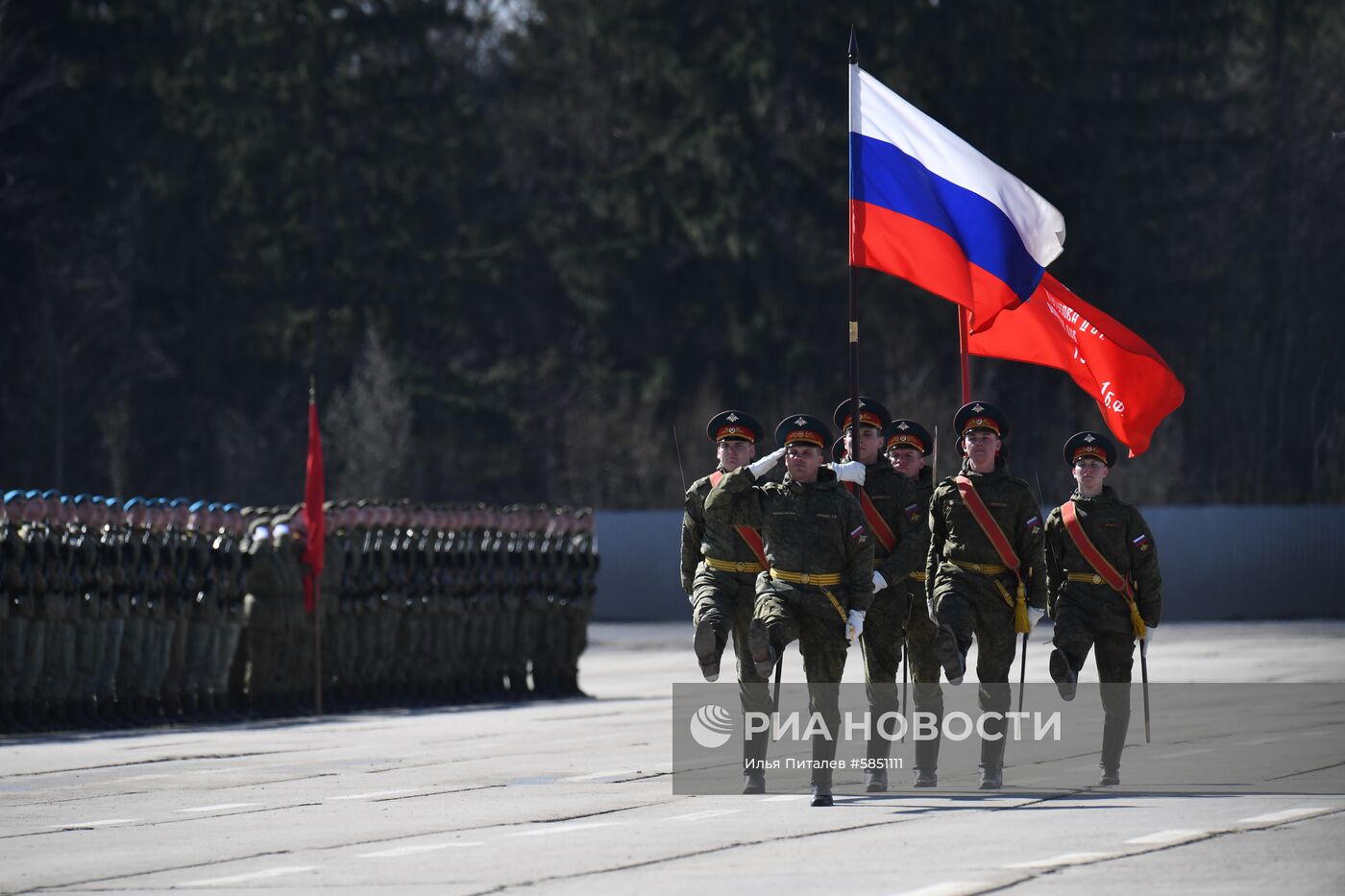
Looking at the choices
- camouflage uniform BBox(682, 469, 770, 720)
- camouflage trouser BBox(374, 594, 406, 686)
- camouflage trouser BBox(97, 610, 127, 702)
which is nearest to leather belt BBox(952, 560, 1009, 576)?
camouflage uniform BBox(682, 469, 770, 720)

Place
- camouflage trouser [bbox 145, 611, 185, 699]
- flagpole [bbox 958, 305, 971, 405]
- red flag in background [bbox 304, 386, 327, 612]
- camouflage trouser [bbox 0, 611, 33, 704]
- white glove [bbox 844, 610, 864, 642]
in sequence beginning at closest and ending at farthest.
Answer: white glove [bbox 844, 610, 864, 642] → flagpole [bbox 958, 305, 971, 405] → camouflage trouser [bbox 0, 611, 33, 704] → camouflage trouser [bbox 145, 611, 185, 699] → red flag in background [bbox 304, 386, 327, 612]

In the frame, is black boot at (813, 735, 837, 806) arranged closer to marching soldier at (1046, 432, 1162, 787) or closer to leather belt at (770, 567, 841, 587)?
leather belt at (770, 567, 841, 587)

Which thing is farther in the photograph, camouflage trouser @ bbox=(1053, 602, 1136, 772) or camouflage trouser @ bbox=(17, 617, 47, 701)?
camouflage trouser @ bbox=(17, 617, 47, 701)

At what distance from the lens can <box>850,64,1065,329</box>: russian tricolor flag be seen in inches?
538

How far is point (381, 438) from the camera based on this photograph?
159 ft

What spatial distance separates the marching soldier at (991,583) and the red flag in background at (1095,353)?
180cm

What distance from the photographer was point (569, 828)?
439 inches

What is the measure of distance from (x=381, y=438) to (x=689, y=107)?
31.8 ft

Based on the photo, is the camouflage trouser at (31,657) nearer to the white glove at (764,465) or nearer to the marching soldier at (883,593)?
the marching soldier at (883,593)

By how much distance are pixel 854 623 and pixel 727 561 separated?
1432 millimetres

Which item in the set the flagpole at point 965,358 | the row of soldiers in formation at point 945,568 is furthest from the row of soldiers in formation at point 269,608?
the flagpole at point 965,358

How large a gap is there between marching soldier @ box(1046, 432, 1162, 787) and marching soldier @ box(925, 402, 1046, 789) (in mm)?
291

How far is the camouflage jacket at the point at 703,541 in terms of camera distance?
1294cm

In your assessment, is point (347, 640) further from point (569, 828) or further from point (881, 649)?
point (569, 828)
